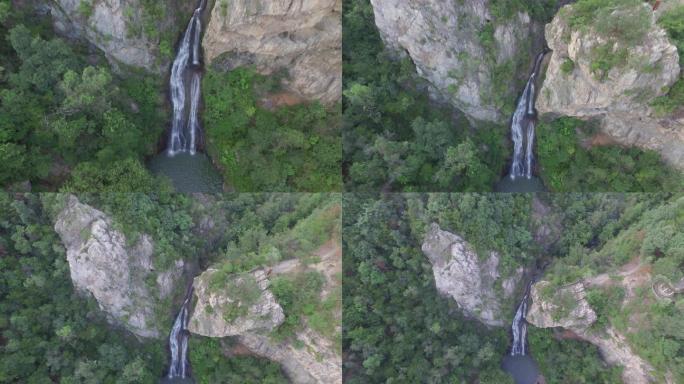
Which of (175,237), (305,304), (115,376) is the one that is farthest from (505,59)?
(115,376)

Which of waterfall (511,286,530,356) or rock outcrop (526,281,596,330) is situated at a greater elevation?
rock outcrop (526,281,596,330)

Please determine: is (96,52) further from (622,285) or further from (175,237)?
(622,285)

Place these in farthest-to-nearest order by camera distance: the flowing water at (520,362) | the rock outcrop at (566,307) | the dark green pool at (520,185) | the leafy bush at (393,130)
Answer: the flowing water at (520,362) < the dark green pool at (520,185) < the leafy bush at (393,130) < the rock outcrop at (566,307)

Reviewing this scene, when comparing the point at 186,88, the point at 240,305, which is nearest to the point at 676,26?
the point at 240,305

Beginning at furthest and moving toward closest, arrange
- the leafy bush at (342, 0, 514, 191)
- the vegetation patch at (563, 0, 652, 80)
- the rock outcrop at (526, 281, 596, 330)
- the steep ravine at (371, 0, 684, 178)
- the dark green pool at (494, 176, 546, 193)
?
1. the dark green pool at (494, 176, 546, 193)
2. the leafy bush at (342, 0, 514, 191)
3. the rock outcrop at (526, 281, 596, 330)
4. the steep ravine at (371, 0, 684, 178)
5. the vegetation patch at (563, 0, 652, 80)

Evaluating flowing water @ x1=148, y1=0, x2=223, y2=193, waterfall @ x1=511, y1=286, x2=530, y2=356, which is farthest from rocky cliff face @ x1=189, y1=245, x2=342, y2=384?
waterfall @ x1=511, y1=286, x2=530, y2=356

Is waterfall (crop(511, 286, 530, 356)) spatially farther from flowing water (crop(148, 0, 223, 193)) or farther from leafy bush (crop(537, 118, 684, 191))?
flowing water (crop(148, 0, 223, 193))

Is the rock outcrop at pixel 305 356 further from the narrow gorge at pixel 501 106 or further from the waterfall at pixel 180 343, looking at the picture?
the narrow gorge at pixel 501 106

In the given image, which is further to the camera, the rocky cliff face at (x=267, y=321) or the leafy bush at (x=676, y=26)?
the rocky cliff face at (x=267, y=321)

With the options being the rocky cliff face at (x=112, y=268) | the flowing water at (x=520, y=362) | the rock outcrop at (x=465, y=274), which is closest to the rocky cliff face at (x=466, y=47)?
the rock outcrop at (x=465, y=274)
